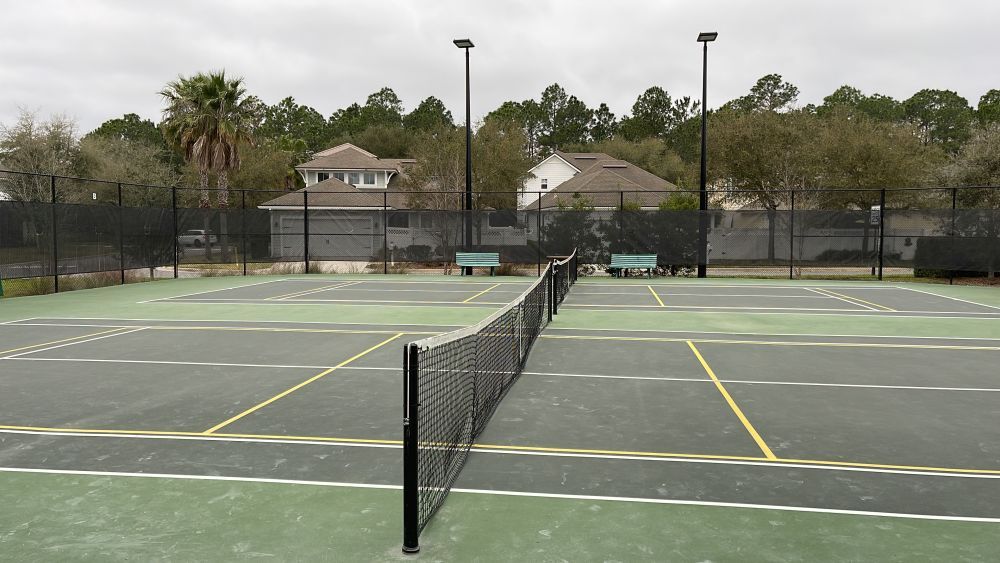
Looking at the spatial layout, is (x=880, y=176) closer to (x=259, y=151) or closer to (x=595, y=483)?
(x=595, y=483)

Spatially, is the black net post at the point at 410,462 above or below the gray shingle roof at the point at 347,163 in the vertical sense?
below

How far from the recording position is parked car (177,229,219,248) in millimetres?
25141

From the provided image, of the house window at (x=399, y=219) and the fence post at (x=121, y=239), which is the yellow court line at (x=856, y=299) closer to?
the house window at (x=399, y=219)

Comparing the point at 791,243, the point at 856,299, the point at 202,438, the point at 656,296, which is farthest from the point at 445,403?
the point at 791,243

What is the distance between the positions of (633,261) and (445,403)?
20146mm

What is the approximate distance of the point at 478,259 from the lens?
26.1 meters

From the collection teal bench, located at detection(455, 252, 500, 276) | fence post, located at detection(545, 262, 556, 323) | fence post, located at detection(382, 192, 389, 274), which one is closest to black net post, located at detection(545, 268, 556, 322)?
fence post, located at detection(545, 262, 556, 323)

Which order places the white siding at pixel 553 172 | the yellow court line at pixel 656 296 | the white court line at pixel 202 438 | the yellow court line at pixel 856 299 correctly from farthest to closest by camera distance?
the white siding at pixel 553 172
the yellow court line at pixel 656 296
the yellow court line at pixel 856 299
the white court line at pixel 202 438

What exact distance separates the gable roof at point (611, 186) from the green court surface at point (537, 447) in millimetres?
31124

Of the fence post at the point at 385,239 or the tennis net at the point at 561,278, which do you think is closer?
the tennis net at the point at 561,278

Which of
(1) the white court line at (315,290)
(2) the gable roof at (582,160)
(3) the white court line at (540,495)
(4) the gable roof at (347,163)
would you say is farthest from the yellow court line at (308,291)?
(2) the gable roof at (582,160)

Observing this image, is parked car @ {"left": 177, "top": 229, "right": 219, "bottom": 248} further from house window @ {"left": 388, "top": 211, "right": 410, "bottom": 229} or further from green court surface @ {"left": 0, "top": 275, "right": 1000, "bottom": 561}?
green court surface @ {"left": 0, "top": 275, "right": 1000, "bottom": 561}

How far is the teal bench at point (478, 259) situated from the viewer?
1021 inches

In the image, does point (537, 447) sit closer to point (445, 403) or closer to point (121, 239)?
point (445, 403)
